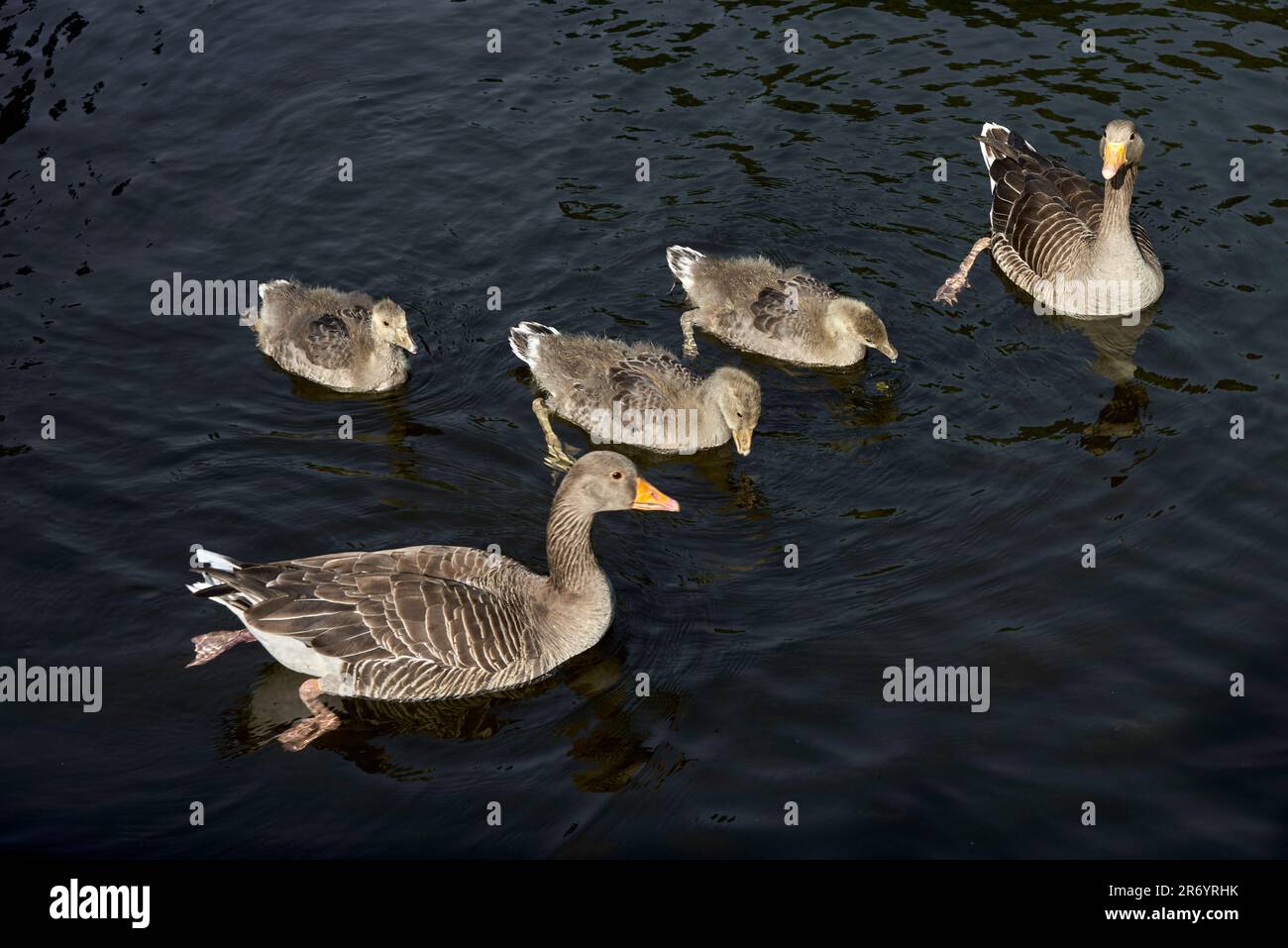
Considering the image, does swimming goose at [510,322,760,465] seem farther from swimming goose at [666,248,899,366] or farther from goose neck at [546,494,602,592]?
goose neck at [546,494,602,592]

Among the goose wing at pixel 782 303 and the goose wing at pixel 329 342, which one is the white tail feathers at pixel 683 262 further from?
the goose wing at pixel 329 342

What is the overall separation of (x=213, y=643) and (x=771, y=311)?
22.9 feet

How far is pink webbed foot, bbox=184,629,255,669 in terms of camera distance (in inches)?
444

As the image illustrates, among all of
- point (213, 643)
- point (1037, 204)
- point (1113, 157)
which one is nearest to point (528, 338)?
point (213, 643)

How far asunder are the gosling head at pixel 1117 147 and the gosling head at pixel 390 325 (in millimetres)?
7830

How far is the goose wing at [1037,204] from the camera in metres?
15.9

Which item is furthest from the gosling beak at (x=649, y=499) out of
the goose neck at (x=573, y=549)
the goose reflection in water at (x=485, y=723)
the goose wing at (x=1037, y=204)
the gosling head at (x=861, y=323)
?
the goose wing at (x=1037, y=204)

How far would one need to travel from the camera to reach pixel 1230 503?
12680mm

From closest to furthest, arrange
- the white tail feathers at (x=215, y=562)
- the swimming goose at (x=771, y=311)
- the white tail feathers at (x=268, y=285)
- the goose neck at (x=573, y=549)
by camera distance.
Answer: the white tail feathers at (x=215, y=562) → the goose neck at (x=573, y=549) → the swimming goose at (x=771, y=311) → the white tail feathers at (x=268, y=285)

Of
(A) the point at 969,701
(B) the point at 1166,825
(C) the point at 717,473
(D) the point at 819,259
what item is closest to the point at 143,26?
(D) the point at 819,259

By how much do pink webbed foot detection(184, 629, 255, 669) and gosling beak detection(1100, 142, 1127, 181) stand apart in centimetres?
1030

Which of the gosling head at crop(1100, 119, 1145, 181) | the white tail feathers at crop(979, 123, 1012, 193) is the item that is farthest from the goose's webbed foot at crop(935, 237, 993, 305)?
the gosling head at crop(1100, 119, 1145, 181)

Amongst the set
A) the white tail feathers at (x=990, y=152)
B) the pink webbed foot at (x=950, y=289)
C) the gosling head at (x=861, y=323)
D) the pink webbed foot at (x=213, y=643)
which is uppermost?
the white tail feathers at (x=990, y=152)

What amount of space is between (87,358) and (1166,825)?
1173cm
